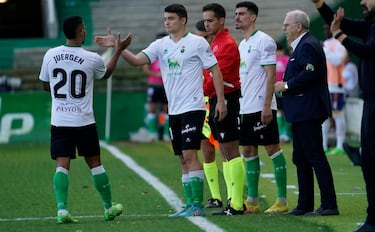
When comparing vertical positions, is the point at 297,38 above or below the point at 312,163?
above

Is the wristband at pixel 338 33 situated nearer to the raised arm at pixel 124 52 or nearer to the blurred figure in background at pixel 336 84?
the raised arm at pixel 124 52

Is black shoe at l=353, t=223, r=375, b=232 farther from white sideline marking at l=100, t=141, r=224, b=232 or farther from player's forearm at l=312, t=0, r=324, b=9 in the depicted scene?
player's forearm at l=312, t=0, r=324, b=9

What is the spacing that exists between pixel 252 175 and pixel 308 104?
1.16m

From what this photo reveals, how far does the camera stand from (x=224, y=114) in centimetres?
1184

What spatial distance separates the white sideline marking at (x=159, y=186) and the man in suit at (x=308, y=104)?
4.33 feet

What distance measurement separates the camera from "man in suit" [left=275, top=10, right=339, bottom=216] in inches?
467

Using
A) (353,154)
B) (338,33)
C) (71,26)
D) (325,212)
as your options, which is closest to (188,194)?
(325,212)

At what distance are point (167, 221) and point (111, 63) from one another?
1.69m

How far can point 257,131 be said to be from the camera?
12.4 metres

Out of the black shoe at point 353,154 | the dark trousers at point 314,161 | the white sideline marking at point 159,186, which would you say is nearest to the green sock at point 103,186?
the white sideline marking at point 159,186

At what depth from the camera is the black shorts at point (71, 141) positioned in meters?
11.6

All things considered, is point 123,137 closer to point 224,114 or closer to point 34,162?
point 34,162

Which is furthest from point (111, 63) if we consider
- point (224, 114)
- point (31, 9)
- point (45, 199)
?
point (31, 9)

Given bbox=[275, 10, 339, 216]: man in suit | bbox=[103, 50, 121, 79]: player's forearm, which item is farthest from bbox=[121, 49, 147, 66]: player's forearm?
bbox=[275, 10, 339, 216]: man in suit
